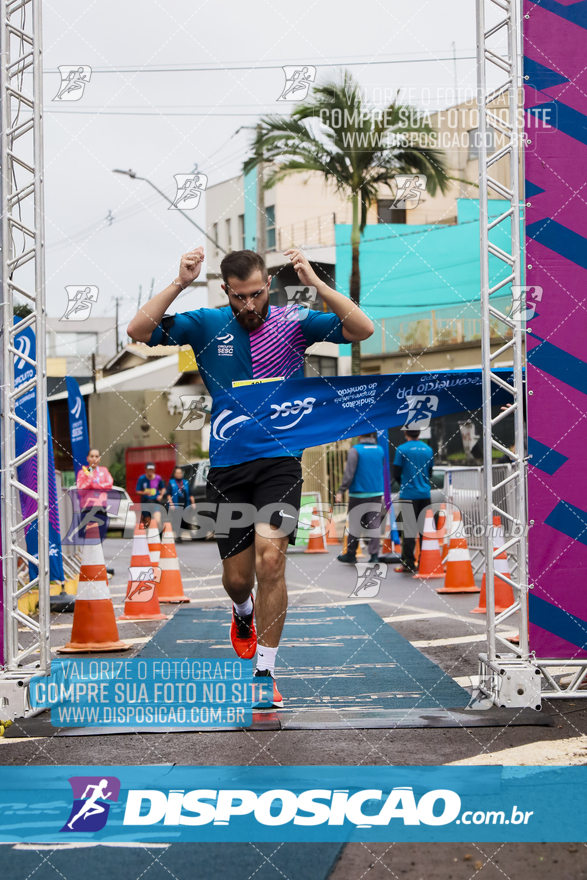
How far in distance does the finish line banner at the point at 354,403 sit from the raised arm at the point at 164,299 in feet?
1.93

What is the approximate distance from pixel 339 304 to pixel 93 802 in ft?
8.21

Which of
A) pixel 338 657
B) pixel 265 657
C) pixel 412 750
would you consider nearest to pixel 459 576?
pixel 338 657

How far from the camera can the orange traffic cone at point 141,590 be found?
8.78 metres

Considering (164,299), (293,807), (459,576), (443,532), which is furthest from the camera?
(443,532)

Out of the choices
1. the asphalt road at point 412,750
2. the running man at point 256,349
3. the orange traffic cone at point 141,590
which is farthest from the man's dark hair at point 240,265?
the orange traffic cone at point 141,590

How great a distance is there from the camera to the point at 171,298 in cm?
450

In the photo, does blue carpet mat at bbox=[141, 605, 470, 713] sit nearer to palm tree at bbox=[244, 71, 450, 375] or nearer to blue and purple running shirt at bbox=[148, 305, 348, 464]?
blue and purple running shirt at bbox=[148, 305, 348, 464]

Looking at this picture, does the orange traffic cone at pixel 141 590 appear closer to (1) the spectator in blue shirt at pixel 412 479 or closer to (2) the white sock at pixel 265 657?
(1) the spectator in blue shirt at pixel 412 479

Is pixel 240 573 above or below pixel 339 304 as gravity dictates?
below

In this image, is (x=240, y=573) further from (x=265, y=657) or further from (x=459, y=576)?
(x=459, y=576)

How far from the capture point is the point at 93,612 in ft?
22.1

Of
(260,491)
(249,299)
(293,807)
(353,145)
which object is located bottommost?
(293,807)

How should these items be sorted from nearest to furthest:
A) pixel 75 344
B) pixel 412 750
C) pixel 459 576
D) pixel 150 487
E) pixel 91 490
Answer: pixel 412 750 → pixel 459 576 → pixel 91 490 → pixel 150 487 → pixel 75 344

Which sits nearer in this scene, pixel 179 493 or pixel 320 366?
pixel 179 493
